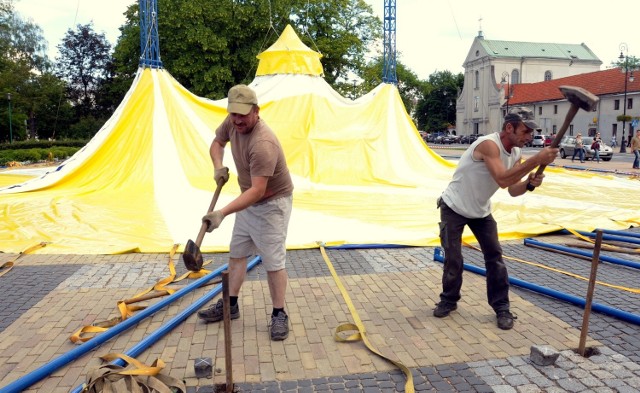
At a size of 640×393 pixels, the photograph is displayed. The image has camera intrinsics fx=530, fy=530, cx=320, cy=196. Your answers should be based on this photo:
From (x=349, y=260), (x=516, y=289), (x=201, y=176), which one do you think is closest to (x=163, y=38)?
(x=201, y=176)

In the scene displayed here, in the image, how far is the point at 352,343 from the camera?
3408mm

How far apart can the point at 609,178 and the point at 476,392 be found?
11.4m

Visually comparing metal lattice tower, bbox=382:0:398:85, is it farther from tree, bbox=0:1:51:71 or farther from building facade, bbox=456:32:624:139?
building facade, bbox=456:32:624:139

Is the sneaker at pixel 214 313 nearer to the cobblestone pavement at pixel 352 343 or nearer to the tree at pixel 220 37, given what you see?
the cobblestone pavement at pixel 352 343

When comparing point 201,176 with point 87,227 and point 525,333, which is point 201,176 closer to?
point 87,227

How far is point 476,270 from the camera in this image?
486cm

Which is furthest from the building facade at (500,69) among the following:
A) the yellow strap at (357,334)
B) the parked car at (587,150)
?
the yellow strap at (357,334)

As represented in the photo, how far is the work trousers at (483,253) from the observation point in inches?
145

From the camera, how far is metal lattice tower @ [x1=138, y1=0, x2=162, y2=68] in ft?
35.9

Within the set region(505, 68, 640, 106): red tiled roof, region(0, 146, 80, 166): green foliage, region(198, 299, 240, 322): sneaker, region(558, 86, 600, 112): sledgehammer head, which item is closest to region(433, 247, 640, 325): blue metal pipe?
region(558, 86, 600, 112): sledgehammer head

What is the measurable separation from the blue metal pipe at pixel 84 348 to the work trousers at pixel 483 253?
208cm

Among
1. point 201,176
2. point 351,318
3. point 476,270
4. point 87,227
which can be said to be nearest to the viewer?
point 351,318

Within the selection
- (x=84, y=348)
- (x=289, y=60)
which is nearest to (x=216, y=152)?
(x=84, y=348)

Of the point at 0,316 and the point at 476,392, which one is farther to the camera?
the point at 0,316
